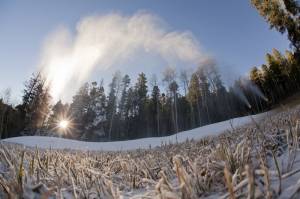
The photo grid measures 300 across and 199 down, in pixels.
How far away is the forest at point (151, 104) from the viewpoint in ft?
135

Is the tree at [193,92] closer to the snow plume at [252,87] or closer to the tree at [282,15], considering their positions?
the snow plume at [252,87]

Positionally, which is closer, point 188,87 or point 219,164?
point 219,164

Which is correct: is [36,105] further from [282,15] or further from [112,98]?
[282,15]

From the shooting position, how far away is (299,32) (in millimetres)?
15969

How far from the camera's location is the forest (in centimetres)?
4125

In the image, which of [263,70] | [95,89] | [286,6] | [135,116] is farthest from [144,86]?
[286,6]

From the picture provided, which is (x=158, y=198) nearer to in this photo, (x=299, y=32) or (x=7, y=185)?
(x=7, y=185)

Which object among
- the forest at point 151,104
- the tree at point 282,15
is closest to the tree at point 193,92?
the forest at point 151,104

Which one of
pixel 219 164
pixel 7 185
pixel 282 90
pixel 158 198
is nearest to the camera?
pixel 158 198

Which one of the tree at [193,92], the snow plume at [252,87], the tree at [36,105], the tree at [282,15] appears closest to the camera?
the tree at [282,15]

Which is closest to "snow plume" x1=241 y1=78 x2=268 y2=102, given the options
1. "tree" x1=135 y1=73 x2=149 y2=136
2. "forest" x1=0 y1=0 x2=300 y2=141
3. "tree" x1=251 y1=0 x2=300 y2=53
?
"forest" x1=0 y1=0 x2=300 y2=141

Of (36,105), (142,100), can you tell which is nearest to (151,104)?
(142,100)

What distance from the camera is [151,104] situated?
49.2 metres

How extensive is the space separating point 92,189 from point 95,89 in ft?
159
